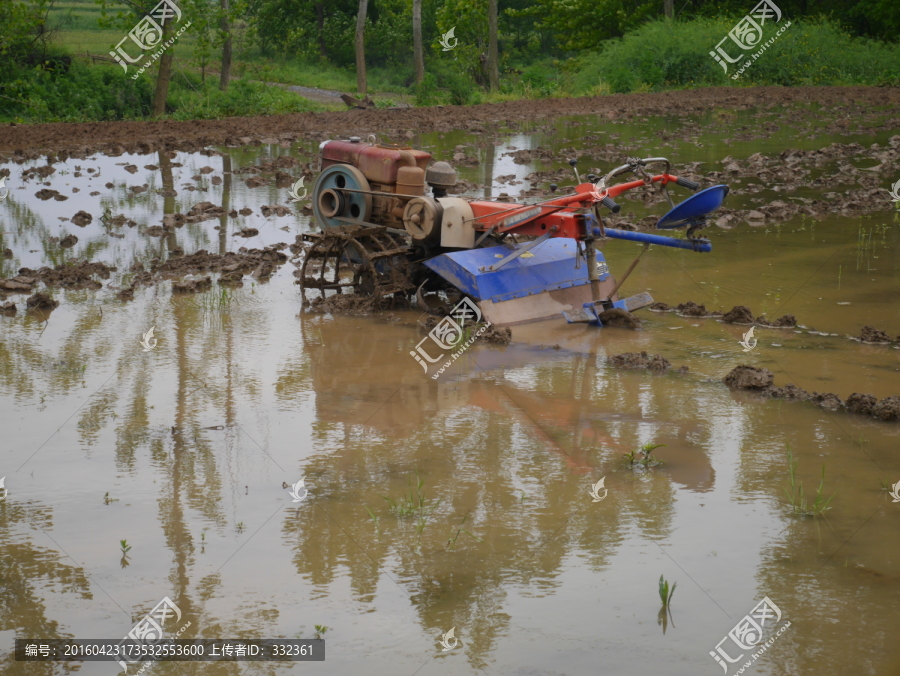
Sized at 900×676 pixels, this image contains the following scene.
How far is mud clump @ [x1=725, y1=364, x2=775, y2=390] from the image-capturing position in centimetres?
677

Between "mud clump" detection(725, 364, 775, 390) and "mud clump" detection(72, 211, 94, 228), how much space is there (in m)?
8.68

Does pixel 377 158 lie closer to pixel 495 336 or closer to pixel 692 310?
pixel 495 336

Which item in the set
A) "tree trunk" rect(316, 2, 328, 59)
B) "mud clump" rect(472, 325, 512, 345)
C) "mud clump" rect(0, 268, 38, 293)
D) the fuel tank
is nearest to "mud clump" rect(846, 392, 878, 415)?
"mud clump" rect(472, 325, 512, 345)

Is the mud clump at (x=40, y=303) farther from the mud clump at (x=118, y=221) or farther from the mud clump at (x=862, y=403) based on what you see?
the mud clump at (x=862, y=403)

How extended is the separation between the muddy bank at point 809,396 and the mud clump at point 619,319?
1.43 meters

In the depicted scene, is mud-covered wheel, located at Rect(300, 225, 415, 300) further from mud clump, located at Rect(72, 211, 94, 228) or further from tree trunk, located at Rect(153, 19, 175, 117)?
tree trunk, located at Rect(153, 19, 175, 117)

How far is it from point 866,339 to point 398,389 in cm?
385

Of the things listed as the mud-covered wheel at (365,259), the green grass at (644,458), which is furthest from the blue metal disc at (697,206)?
the mud-covered wheel at (365,259)

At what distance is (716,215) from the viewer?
12719 mm

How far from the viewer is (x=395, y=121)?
2436 centimetres

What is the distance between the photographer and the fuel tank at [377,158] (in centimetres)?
918

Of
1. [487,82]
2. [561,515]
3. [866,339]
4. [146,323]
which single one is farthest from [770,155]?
[487,82]

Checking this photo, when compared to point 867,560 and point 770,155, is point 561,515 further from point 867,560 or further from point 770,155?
point 770,155

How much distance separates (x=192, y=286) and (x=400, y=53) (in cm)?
4088
